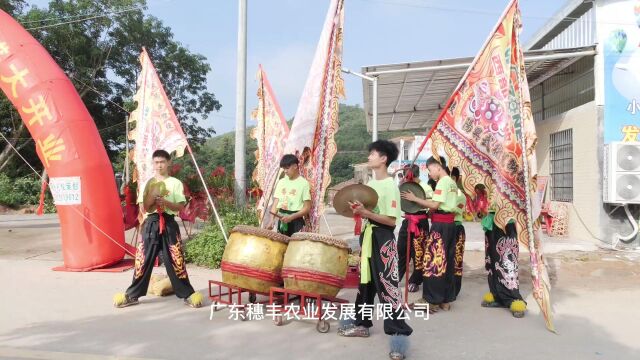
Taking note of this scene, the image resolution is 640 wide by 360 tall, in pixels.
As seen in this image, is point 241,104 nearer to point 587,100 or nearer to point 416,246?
point 416,246

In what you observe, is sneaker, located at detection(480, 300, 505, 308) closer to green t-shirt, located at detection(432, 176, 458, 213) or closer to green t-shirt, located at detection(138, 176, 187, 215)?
green t-shirt, located at detection(432, 176, 458, 213)

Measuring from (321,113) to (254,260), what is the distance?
67.4 inches

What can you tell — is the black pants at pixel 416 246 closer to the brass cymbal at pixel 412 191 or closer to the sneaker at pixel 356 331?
the brass cymbal at pixel 412 191

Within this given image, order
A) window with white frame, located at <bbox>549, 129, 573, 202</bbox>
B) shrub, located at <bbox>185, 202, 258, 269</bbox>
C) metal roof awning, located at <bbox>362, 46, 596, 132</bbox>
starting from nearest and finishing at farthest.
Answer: shrub, located at <bbox>185, 202, 258, 269</bbox>
metal roof awning, located at <bbox>362, 46, 596, 132</bbox>
window with white frame, located at <bbox>549, 129, 573, 202</bbox>

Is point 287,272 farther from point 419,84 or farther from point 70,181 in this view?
point 419,84

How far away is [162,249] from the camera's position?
5020 mm

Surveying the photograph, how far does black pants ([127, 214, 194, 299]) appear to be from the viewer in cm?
496

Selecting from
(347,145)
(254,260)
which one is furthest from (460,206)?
(347,145)

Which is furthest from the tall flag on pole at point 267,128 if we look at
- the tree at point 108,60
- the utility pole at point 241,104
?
the tree at point 108,60

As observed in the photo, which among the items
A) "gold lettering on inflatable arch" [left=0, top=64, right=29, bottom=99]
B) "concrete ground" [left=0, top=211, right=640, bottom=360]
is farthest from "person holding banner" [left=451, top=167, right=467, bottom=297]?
"gold lettering on inflatable arch" [left=0, top=64, right=29, bottom=99]

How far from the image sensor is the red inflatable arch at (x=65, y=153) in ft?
22.2

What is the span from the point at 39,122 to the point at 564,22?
9.70 meters

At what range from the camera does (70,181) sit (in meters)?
6.75

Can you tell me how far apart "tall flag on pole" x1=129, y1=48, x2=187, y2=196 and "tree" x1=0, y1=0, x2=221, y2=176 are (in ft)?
48.9
